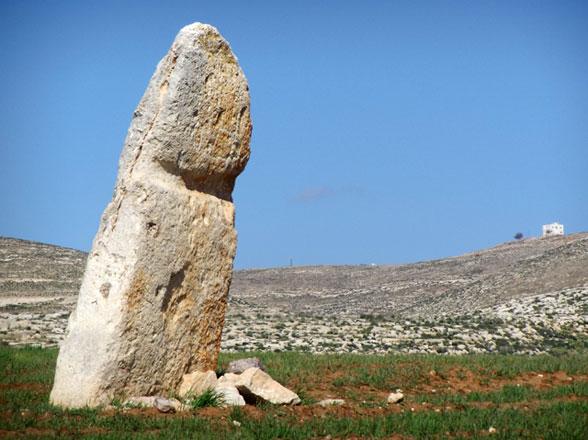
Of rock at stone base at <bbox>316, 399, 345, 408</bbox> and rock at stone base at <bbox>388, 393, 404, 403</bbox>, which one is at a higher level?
rock at stone base at <bbox>388, 393, 404, 403</bbox>

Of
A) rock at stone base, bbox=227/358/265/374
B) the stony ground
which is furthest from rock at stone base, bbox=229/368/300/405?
the stony ground

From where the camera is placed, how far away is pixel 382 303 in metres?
67.0

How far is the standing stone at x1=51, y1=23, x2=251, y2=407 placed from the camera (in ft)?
41.1

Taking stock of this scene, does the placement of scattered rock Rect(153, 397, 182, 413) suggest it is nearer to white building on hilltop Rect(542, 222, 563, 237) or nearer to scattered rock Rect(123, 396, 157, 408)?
scattered rock Rect(123, 396, 157, 408)

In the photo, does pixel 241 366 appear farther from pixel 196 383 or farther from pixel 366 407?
pixel 366 407

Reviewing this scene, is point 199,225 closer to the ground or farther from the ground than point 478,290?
closer to the ground

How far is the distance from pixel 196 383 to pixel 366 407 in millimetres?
3044

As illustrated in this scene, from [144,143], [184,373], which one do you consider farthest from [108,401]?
[144,143]

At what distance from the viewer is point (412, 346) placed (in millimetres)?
28062

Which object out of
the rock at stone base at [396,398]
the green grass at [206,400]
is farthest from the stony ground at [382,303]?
the green grass at [206,400]

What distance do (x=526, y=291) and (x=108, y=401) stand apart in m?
43.6

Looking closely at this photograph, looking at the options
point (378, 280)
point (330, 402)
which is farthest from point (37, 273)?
point (330, 402)

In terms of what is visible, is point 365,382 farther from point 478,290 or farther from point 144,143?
point 478,290

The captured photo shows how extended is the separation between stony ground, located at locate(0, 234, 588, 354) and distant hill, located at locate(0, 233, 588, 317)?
13cm
